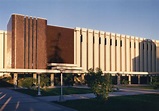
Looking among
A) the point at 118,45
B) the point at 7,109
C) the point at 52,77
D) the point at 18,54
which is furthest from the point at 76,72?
the point at 7,109

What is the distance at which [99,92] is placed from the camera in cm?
2475

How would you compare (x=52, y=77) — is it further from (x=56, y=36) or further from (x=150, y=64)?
(x=150, y=64)

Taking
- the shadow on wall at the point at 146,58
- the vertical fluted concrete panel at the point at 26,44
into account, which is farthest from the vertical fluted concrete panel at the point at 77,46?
the shadow on wall at the point at 146,58

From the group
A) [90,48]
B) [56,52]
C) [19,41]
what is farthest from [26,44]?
[90,48]

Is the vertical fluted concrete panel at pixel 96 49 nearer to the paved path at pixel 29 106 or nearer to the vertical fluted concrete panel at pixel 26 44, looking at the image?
the vertical fluted concrete panel at pixel 26 44

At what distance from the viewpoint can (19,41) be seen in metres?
75.2

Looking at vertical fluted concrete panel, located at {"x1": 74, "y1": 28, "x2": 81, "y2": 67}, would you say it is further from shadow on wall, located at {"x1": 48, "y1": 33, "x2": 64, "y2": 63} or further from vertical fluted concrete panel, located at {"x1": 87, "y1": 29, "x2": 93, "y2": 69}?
shadow on wall, located at {"x1": 48, "y1": 33, "x2": 64, "y2": 63}

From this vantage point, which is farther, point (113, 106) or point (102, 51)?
point (102, 51)

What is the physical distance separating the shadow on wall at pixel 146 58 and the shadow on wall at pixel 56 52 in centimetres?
4182

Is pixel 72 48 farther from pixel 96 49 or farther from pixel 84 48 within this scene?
pixel 96 49

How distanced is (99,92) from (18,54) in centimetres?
5544

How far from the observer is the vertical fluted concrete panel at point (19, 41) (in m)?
74.4

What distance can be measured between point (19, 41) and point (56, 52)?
14482 mm

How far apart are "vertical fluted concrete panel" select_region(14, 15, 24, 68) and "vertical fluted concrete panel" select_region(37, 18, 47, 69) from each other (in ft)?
19.6
